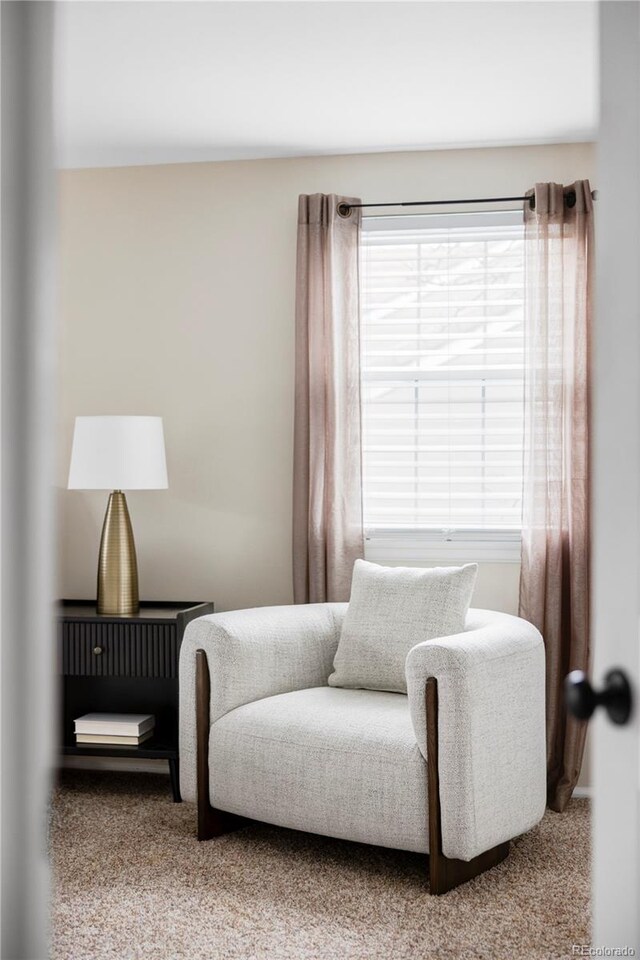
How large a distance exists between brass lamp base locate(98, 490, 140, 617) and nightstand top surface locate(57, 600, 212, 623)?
0.04 meters

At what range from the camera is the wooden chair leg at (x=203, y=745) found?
3.08 metres

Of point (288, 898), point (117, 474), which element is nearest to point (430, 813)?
point (288, 898)

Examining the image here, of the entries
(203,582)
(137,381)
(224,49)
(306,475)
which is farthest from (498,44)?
(203,582)

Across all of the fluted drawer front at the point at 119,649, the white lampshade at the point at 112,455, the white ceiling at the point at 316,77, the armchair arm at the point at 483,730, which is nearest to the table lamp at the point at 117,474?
the white lampshade at the point at 112,455

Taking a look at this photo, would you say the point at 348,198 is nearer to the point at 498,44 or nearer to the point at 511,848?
the point at 498,44

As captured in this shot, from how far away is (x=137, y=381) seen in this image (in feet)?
13.3

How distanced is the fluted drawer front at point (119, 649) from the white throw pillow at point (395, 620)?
66 centimetres

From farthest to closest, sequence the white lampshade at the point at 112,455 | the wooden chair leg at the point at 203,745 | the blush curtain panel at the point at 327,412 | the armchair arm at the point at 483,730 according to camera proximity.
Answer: the blush curtain panel at the point at 327,412 → the white lampshade at the point at 112,455 → the wooden chair leg at the point at 203,745 → the armchair arm at the point at 483,730

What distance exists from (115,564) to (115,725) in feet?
2.03

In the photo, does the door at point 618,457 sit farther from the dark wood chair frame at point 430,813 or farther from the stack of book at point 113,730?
the stack of book at point 113,730

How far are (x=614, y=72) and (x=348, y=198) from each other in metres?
2.80

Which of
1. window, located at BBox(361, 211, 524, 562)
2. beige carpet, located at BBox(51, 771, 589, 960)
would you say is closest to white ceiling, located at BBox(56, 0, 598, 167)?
window, located at BBox(361, 211, 524, 562)

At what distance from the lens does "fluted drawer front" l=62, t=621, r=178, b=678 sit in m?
3.51

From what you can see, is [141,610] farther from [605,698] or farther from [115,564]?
[605,698]
